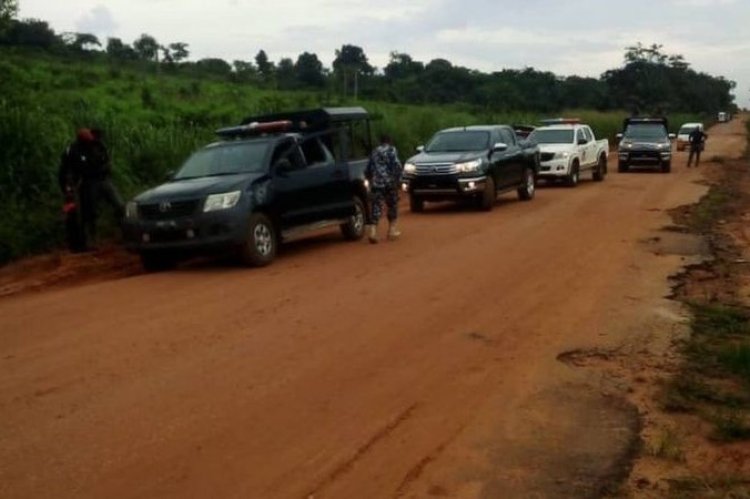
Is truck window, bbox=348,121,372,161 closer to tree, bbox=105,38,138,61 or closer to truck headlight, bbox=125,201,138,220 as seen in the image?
truck headlight, bbox=125,201,138,220

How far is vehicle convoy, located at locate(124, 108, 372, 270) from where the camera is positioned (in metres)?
12.3

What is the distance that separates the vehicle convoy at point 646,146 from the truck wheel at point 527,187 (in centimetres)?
1210

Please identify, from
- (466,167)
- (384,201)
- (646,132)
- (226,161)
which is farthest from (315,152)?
(646,132)

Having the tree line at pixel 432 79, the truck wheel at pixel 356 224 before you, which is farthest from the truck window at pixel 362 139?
the tree line at pixel 432 79

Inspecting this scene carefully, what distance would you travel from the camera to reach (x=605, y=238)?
49.2 ft

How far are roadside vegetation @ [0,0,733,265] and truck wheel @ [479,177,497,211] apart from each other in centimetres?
592

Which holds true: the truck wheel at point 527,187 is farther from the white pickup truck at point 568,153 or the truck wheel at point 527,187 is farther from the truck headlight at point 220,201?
the truck headlight at point 220,201

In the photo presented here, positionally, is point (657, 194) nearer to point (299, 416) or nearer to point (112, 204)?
point (112, 204)

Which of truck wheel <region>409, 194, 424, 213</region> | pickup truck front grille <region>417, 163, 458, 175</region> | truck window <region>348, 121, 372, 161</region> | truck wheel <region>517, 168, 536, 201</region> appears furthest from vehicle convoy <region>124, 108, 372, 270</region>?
truck wheel <region>517, 168, 536, 201</region>

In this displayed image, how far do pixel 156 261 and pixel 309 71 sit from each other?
70.5m

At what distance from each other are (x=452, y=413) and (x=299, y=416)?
979 mm

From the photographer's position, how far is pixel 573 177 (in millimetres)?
27359

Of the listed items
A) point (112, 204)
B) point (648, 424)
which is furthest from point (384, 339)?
point (112, 204)

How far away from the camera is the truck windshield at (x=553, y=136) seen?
28062 millimetres
